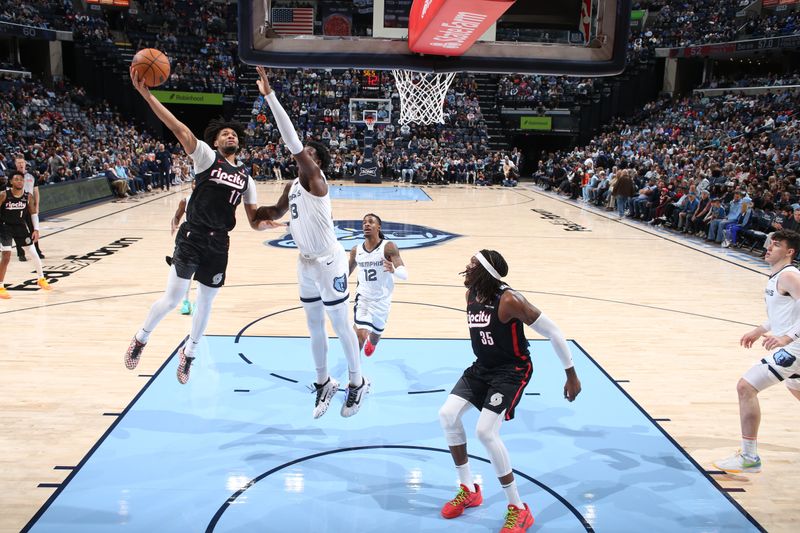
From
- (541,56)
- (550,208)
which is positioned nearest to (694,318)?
(541,56)

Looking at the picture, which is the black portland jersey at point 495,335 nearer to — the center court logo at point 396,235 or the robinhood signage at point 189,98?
the center court logo at point 396,235

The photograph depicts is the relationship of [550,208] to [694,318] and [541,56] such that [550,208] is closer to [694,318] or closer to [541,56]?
[694,318]

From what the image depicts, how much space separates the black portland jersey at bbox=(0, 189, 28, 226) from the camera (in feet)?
30.9

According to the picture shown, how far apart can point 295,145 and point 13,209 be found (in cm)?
695

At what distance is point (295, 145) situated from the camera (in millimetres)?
4312

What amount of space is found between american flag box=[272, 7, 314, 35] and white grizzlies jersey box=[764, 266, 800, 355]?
406 centimetres

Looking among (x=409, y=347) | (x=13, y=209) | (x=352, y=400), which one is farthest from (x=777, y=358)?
(x=13, y=209)

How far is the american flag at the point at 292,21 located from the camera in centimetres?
567

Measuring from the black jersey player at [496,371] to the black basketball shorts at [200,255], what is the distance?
2.06 metres

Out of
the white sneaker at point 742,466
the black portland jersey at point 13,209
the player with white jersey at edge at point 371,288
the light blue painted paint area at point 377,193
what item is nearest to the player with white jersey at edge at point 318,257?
the player with white jersey at edge at point 371,288

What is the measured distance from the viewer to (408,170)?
2878cm

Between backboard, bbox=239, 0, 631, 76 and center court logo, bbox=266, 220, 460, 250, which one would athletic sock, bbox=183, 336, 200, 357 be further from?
center court logo, bbox=266, 220, 460, 250

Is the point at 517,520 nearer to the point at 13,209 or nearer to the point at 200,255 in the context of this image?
the point at 200,255

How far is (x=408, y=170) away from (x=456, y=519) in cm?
2525
